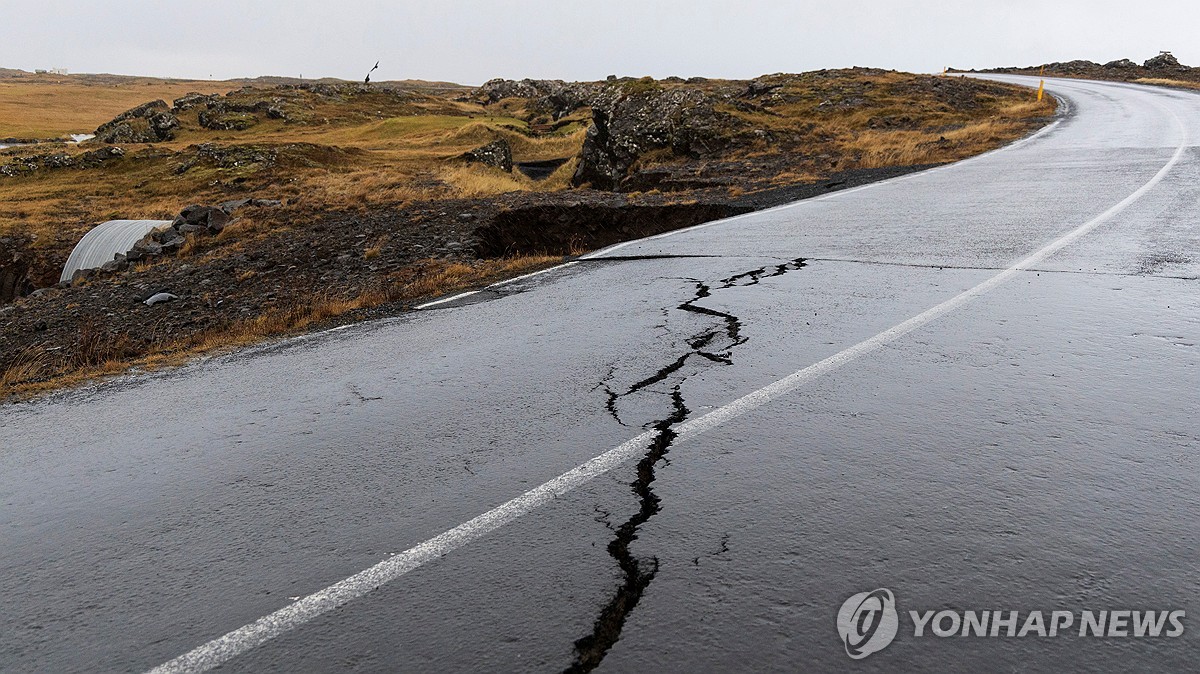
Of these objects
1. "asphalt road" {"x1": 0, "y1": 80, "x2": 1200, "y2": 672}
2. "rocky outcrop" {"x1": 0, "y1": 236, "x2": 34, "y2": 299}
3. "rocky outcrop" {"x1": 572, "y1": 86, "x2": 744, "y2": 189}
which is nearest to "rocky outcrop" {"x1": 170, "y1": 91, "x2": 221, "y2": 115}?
"rocky outcrop" {"x1": 0, "y1": 236, "x2": 34, "y2": 299}

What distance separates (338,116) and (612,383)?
204ft

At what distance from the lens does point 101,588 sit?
3146mm

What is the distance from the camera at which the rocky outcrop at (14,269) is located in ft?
62.3

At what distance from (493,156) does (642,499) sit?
3128 centimetres

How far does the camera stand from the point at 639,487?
370cm

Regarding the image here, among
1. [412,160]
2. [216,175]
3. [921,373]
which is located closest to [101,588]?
[921,373]

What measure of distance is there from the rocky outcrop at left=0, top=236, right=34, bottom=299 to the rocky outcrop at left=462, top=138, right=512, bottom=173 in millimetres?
15825

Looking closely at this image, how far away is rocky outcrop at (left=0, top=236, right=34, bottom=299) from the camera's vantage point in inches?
748

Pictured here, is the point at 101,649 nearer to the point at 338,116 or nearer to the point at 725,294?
the point at 725,294

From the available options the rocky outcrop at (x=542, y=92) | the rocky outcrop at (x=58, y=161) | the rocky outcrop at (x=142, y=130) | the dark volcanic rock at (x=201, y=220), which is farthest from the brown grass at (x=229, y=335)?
the rocky outcrop at (x=542, y=92)

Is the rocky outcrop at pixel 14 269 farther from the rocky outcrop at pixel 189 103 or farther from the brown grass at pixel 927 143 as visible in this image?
the rocky outcrop at pixel 189 103

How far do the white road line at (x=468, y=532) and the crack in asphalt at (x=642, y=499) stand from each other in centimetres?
13

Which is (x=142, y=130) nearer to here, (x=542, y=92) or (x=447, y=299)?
(x=542, y=92)

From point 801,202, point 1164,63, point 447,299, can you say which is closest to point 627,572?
point 447,299
